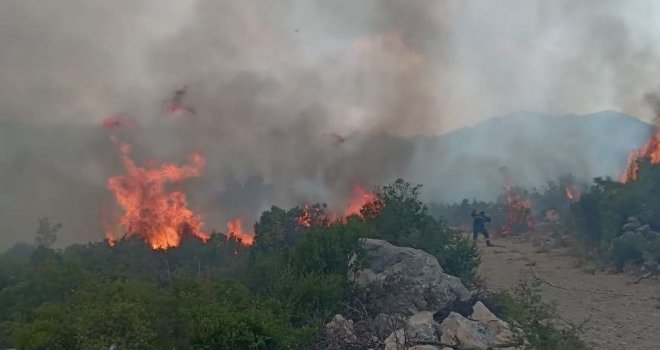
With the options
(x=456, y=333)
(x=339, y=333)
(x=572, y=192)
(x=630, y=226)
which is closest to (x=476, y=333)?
(x=456, y=333)

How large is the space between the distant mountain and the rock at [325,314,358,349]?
47837 millimetres

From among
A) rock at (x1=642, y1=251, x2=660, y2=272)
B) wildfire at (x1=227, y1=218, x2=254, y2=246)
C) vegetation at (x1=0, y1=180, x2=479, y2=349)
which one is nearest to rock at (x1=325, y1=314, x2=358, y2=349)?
vegetation at (x1=0, y1=180, x2=479, y2=349)

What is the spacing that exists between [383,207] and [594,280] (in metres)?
9.19

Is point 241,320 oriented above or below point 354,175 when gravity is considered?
below

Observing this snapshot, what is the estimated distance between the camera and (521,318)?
42.7ft

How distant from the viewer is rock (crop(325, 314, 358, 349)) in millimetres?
13141

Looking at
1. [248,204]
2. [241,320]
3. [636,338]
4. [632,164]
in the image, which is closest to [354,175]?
[248,204]

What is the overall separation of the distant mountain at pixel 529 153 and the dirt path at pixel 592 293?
33.0 meters

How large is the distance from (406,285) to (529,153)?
63065 mm

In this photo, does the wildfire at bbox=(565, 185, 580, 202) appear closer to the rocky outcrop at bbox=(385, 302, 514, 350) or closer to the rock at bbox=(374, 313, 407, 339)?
the rocky outcrop at bbox=(385, 302, 514, 350)

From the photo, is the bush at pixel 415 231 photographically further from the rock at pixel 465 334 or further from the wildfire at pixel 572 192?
the wildfire at pixel 572 192

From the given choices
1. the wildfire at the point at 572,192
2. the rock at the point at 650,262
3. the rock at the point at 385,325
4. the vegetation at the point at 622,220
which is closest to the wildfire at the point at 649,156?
the vegetation at the point at 622,220

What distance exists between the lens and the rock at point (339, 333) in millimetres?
13141

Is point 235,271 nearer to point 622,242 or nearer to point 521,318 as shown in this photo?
point 521,318
